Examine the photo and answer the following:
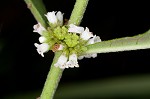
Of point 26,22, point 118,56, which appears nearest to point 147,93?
point 118,56

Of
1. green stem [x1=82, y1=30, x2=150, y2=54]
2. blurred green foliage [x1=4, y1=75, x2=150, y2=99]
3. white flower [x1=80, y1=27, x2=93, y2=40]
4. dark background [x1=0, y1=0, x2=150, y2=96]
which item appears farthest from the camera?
dark background [x1=0, y1=0, x2=150, y2=96]

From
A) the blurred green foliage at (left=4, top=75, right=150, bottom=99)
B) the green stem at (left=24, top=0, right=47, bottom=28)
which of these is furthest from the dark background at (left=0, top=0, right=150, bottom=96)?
the green stem at (left=24, top=0, right=47, bottom=28)

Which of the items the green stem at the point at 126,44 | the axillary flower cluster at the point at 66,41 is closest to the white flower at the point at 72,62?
the axillary flower cluster at the point at 66,41

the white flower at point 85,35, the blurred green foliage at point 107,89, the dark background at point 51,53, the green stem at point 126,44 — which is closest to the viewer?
the green stem at point 126,44

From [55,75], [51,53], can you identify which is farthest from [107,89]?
[55,75]

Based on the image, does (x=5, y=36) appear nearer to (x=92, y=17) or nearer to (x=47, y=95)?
(x=92, y=17)

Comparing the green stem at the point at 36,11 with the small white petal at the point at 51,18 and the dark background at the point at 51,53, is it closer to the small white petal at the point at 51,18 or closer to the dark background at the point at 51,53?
the small white petal at the point at 51,18

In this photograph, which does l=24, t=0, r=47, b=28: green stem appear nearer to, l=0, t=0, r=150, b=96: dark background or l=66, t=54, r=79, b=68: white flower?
l=66, t=54, r=79, b=68: white flower

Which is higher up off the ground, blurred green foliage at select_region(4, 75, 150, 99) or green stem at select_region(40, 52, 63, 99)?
blurred green foliage at select_region(4, 75, 150, 99)
